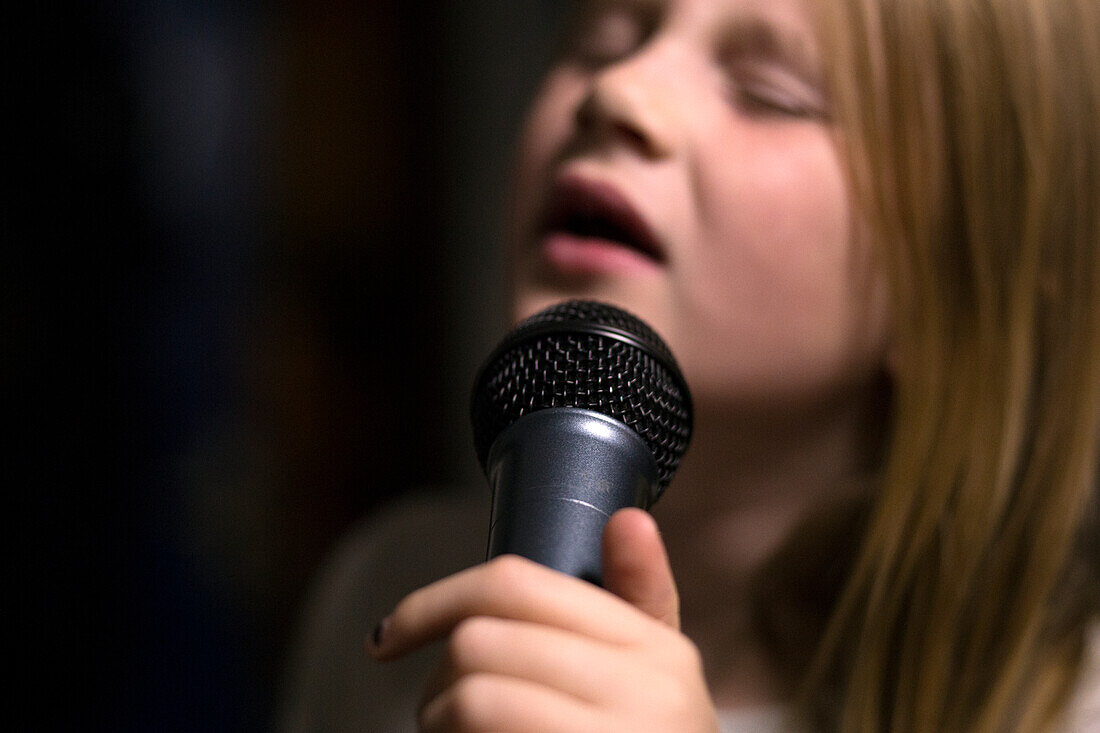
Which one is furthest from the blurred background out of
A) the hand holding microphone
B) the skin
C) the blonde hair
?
the hand holding microphone

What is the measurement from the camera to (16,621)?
117cm

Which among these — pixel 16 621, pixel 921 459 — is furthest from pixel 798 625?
pixel 16 621

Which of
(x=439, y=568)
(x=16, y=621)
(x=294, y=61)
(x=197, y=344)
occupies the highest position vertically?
(x=294, y=61)

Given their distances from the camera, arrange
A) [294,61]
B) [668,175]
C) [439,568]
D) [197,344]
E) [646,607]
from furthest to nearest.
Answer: [294,61] < [197,344] < [439,568] < [668,175] < [646,607]

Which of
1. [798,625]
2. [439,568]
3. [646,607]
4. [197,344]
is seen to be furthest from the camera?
[197,344]

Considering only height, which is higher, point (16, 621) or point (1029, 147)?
point (1029, 147)

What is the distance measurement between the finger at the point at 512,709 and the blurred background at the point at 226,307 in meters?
1.08

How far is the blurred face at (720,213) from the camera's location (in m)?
0.58

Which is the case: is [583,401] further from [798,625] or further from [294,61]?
[294,61]

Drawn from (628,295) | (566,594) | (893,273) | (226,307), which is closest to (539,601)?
(566,594)

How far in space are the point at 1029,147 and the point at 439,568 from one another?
0.67 meters

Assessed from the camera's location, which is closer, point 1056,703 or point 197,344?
point 1056,703

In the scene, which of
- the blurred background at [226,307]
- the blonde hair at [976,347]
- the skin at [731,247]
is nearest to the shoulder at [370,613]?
the skin at [731,247]

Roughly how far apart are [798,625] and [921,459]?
192mm
